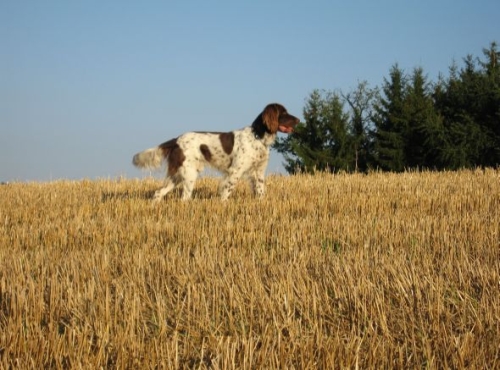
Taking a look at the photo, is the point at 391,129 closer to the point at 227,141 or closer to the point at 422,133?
the point at 422,133

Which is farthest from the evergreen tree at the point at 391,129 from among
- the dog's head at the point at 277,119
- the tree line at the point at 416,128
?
the dog's head at the point at 277,119

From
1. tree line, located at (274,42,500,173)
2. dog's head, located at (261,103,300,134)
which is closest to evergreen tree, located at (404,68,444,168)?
tree line, located at (274,42,500,173)

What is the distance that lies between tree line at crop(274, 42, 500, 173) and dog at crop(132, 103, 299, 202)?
43.4 feet

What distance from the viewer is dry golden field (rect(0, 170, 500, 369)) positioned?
221cm

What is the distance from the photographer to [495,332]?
2.42 meters

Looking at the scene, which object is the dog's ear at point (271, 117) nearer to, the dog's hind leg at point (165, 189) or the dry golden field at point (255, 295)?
the dog's hind leg at point (165, 189)

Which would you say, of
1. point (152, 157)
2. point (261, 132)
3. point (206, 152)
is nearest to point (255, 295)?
point (261, 132)

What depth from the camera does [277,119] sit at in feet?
27.3

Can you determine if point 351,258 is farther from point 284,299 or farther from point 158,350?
point 158,350

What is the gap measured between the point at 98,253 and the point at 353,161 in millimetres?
31647

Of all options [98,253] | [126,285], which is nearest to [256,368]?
[126,285]

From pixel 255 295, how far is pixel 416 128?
1084 inches

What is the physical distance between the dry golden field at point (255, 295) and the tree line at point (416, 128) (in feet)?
54.8

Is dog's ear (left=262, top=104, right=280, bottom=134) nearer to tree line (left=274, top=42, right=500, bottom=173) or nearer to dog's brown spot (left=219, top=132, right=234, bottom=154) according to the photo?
dog's brown spot (left=219, top=132, right=234, bottom=154)
